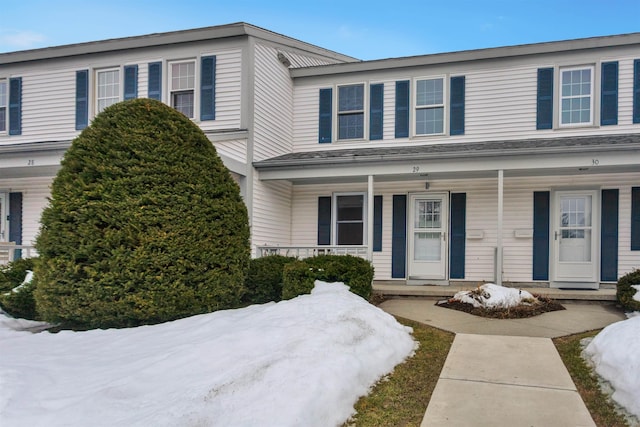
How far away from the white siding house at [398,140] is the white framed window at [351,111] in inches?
1.4

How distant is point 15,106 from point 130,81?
334cm

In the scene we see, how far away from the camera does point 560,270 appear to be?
32.1 ft

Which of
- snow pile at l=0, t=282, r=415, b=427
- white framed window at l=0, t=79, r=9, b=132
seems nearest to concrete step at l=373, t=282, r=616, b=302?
snow pile at l=0, t=282, r=415, b=427

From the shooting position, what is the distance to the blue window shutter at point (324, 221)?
11.1 meters

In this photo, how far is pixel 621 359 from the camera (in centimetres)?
416

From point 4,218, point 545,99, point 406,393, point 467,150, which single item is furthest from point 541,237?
point 4,218

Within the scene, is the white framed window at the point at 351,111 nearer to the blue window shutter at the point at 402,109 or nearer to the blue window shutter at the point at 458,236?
the blue window shutter at the point at 402,109

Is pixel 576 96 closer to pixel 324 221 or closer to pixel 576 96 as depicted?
pixel 576 96

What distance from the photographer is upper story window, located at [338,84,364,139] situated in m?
11.2

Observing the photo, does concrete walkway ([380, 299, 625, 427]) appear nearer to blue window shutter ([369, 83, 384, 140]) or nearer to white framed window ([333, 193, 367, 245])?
white framed window ([333, 193, 367, 245])

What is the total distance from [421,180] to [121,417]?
857 centimetres

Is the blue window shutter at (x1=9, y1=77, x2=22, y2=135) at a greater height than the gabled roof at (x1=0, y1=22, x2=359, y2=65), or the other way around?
the gabled roof at (x1=0, y1=22, x2=359, y2=65)

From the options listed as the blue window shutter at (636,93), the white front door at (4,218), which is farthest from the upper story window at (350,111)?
the white front door at (4,218)

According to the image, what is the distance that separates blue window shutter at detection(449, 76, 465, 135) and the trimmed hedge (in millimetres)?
4642
